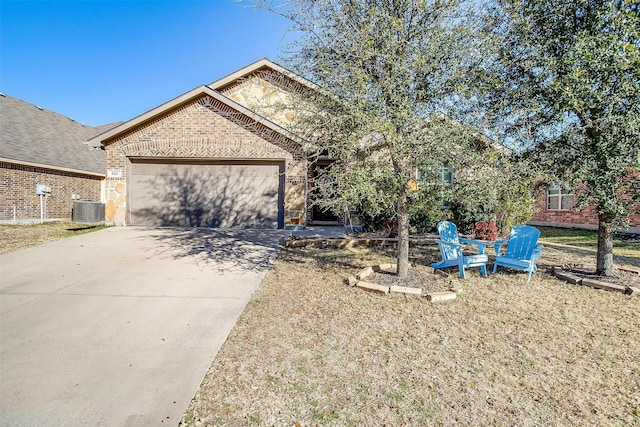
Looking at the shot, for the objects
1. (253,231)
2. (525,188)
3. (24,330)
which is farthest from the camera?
(253,231)

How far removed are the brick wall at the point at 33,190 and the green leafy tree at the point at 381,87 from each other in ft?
46.6

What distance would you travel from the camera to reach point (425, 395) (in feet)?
8.36

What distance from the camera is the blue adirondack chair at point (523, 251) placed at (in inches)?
234

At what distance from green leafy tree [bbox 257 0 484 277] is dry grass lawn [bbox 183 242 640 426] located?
1692mm

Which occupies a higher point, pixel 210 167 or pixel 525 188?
pixel 210 167

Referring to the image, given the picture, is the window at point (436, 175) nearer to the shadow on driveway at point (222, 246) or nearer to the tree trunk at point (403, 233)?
the tree trunk at point (403, 233)

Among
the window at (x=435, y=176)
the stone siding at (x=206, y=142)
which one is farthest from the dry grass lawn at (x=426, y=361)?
the stone siding at (x=206, y=142)

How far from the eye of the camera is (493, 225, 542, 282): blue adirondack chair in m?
5.95

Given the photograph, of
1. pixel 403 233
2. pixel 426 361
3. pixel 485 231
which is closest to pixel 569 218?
pixel 485 231

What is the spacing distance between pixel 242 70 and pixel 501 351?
1406cm

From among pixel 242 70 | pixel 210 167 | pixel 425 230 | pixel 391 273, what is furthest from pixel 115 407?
pixel 242 70

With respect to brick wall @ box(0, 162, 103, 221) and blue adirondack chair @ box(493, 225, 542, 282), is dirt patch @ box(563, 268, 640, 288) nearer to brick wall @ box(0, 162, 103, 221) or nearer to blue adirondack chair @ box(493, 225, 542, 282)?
blue adirondack chair @ box(493, 225, 542, 282)

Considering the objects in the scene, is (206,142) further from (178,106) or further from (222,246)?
(222,246)

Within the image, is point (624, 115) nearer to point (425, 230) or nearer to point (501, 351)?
point (501, 351)
